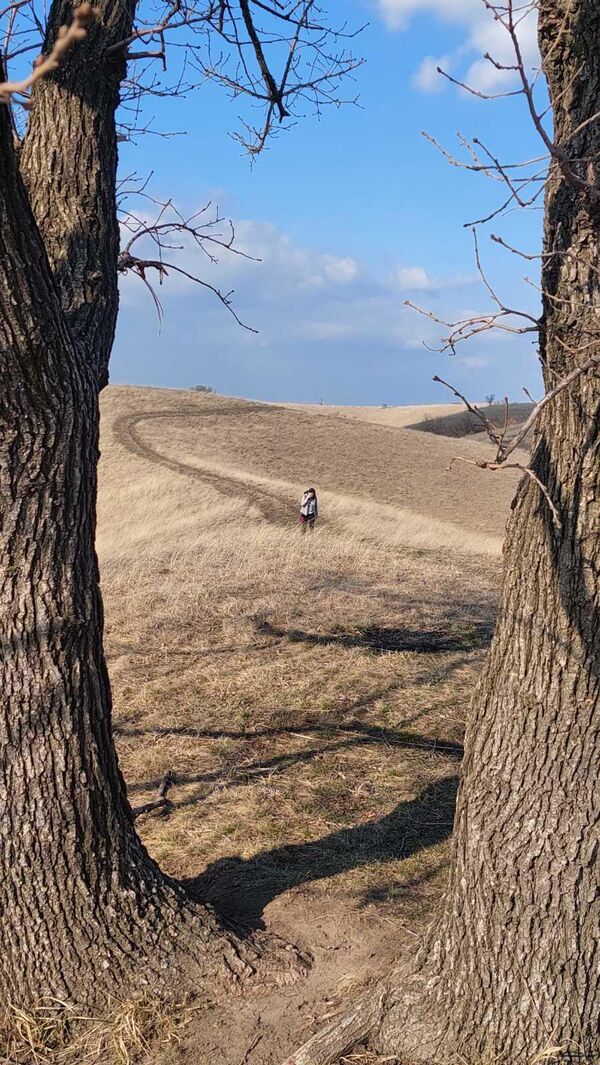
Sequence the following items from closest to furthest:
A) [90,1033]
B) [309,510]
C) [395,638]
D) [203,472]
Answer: [90,1033]
[395,638]
[309,510]
[203,472]

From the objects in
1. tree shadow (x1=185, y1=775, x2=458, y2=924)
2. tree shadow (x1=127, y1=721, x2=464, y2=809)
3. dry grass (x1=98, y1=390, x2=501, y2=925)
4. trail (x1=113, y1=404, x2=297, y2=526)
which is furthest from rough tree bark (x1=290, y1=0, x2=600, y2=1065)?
trail (x1=113, y1=404, x2=297, y2=526)

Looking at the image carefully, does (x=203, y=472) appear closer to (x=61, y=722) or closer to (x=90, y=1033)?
(x=61, y=722)

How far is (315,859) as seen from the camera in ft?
17.4

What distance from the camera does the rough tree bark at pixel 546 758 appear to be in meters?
3.06

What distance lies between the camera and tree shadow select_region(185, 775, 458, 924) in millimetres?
4922

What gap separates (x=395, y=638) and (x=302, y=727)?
7.51 feet

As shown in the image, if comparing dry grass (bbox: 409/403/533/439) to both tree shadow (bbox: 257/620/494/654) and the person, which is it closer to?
the person

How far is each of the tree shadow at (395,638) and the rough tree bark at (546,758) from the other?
5.35 m

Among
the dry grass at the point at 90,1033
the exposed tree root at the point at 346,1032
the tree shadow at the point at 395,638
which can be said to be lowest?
the dry grass at the point at 90,1033

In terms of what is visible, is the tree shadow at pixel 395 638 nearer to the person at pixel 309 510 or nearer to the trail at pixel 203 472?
the person at pixel 309 510

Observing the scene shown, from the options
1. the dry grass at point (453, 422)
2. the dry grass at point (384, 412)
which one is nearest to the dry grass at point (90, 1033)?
the dry grass at point (453, 422)

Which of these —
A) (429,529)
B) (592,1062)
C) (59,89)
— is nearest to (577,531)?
(592,1062)

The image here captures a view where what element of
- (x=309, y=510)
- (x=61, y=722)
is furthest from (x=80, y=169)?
(x=309, y=510)

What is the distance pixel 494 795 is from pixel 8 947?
7.36 feet
